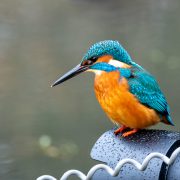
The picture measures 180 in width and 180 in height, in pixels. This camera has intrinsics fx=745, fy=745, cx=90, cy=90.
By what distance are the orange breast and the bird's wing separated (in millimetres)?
14

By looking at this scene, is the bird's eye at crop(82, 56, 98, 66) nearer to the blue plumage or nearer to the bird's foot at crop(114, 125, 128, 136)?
the blue plumage

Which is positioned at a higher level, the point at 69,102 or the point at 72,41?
the point at 72,41

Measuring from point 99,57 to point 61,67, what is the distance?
4.94 metres

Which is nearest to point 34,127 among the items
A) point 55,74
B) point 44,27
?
point 55,74

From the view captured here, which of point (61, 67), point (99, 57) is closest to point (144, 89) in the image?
point (99, 57)

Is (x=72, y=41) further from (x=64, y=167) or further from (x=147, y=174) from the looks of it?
(x=147, y=174)

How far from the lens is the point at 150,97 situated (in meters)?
2.15

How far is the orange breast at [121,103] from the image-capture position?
210 cm

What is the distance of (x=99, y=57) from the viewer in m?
2.06

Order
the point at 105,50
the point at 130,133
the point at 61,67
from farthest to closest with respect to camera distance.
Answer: the point at 61,67
the point at 105,50
the point at 130,133

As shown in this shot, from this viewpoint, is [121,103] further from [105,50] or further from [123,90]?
[105,50]

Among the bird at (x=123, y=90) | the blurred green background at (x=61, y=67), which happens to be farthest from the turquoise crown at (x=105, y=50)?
the blurred green background at (x=61, y=67)

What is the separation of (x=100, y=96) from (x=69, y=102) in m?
4.06

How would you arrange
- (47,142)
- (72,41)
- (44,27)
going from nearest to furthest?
(47,142) → (72,41) → (44,27)
